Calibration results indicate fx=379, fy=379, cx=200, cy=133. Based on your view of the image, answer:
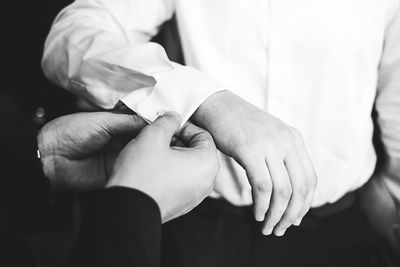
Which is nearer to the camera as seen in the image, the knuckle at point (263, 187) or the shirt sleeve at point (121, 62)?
the knuckle at point (263, 187)

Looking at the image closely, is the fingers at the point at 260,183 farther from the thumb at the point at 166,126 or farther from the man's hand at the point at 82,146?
the man's hand at the point at 82,146

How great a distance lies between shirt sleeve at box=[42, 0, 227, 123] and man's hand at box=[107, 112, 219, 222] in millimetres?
126

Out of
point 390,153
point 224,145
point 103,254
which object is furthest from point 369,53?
point 103,254

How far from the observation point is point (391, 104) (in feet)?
2.87

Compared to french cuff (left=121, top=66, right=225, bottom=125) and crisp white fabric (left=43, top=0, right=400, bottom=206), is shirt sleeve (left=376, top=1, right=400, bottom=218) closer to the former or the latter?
crisp white fabric (left=43, top=0, right=400, bottom=206)

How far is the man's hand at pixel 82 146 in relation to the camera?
78 cm

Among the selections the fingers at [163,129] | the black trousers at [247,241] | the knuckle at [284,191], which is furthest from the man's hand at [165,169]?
the black trousers at [247,241]

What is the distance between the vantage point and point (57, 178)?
0.84 meters

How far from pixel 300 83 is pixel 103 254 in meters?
0.56

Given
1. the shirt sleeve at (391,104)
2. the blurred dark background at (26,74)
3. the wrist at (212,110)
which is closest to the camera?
the wrist at (212,110)

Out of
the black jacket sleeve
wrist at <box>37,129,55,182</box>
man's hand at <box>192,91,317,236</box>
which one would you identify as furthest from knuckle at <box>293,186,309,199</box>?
wrist at <box>37,129,55,182</box>

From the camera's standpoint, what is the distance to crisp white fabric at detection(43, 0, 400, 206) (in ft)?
2.58

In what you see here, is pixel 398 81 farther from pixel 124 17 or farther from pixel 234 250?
pixel 124 17

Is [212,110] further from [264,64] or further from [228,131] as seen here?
[264,64]
